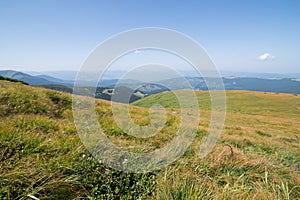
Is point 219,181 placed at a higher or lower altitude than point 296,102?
higher

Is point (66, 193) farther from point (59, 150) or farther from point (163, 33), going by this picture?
point (163, 33)

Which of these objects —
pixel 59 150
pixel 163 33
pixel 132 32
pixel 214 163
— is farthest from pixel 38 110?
pixel 214 163

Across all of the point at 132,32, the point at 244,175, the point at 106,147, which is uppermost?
the point at 132,32

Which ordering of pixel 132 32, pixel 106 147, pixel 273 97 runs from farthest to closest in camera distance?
pixel 273 97, pixel 132 32, pixel 106 147

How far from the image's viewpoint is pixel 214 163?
4.05 metres

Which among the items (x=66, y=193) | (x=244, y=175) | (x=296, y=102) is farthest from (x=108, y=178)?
(x=296, y=102)

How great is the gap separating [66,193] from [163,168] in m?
1.78

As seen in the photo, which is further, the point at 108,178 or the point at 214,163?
the point at 214,163

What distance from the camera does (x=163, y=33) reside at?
4617 millimetres

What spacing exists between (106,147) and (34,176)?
158 centimetres

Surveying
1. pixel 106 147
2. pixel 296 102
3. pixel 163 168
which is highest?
pixel 106 147

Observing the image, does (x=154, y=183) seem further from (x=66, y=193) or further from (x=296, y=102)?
(x=296, y=102)

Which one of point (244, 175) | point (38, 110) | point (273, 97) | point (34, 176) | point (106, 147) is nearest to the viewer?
point (34, 176)

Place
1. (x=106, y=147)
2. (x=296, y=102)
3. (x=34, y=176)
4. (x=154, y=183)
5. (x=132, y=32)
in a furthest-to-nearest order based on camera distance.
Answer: (x=296, y=102) → (x=132, y=32) → (x=106, y=147) → (x=154, y=183) → (x=34, y=176)
